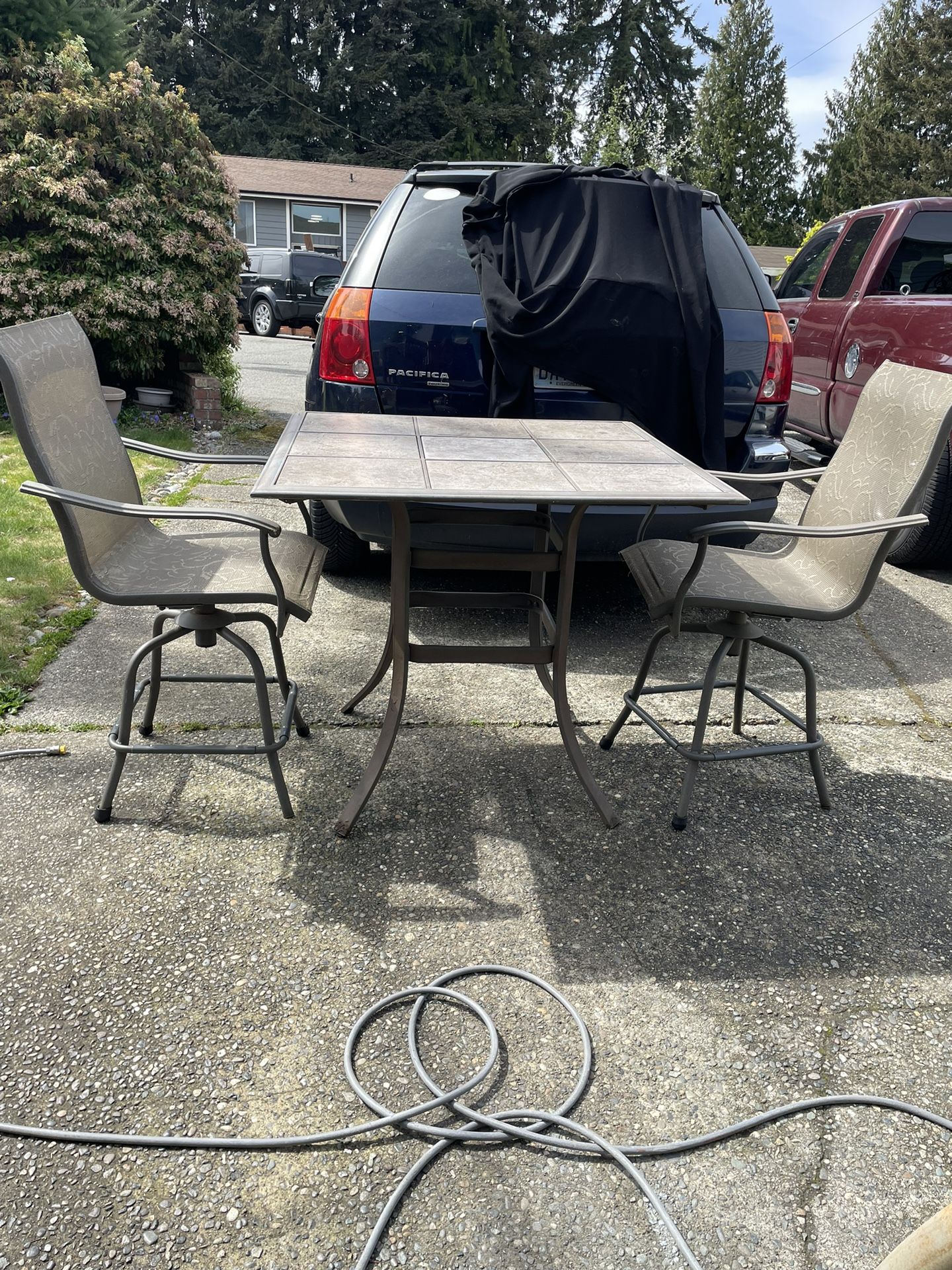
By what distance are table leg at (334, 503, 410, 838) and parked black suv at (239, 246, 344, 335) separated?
1577 centimetres

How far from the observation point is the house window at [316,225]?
2917 cm

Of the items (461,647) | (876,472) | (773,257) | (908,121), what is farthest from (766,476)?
(908,121)

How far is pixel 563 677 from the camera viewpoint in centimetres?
279

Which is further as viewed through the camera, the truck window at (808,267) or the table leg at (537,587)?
the truck window at (808,267)

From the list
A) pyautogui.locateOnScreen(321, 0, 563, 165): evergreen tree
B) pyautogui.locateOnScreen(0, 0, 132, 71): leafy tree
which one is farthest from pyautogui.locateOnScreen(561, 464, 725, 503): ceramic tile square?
pyautogui.locateOnScreen(321, 0, 563, 165): evergreen tree

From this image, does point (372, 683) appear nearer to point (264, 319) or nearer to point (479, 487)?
point (479, 487)

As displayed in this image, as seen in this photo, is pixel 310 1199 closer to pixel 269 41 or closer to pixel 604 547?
pixel 604 547

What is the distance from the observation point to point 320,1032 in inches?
77.1

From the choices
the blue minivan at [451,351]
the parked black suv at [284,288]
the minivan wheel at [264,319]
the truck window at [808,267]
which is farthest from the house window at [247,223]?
the blue minivan at [451,351]

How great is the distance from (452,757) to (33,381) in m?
1.60

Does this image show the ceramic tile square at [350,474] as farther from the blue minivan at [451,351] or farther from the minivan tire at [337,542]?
the minivan tire at [337,542]

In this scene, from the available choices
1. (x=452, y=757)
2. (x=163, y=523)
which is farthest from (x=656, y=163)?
(x=452, y=757)

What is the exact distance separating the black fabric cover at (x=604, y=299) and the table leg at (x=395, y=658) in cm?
129

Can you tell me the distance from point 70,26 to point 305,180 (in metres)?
20.5
